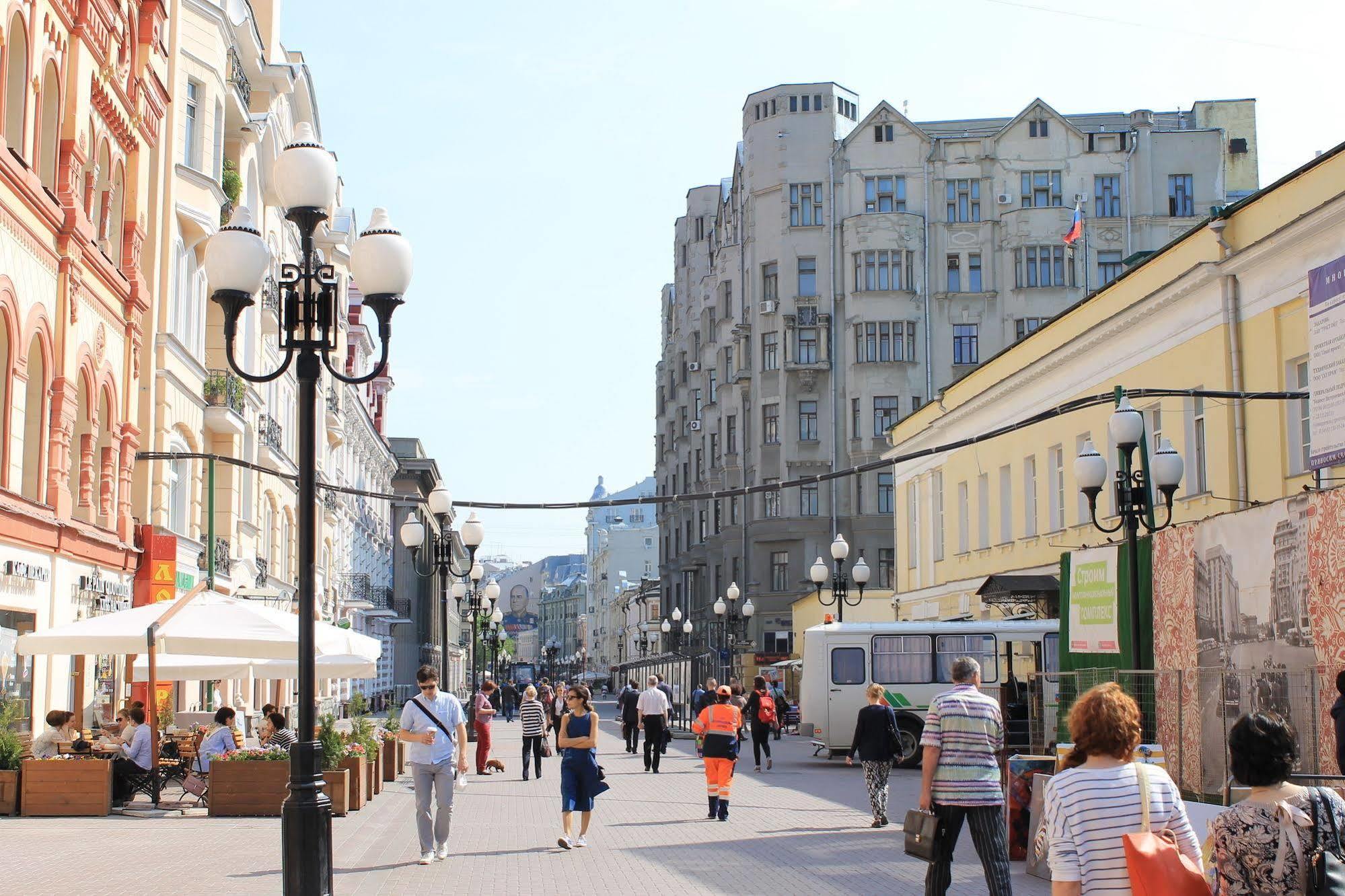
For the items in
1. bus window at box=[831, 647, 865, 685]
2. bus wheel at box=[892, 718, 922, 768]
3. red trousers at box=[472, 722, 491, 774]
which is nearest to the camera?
red trousers at box=[472, 722, 491, 774]

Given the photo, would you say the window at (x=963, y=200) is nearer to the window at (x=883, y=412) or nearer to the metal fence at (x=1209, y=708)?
the window at (x=883, y=412)

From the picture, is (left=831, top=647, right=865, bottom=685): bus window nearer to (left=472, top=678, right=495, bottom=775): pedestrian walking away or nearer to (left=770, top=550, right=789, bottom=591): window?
(left=472, top=678, right=495, bottom=775): pedestrian walking away

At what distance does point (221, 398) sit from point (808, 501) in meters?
33.8

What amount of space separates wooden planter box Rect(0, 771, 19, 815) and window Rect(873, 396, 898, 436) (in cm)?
4623

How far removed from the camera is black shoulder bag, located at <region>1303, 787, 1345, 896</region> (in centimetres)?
544

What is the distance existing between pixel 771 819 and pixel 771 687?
3014 centimetres

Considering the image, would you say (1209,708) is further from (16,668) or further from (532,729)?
(16,668)

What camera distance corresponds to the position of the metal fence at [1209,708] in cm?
1230

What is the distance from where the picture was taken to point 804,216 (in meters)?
63.6

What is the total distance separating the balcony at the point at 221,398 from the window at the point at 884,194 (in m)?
34.6

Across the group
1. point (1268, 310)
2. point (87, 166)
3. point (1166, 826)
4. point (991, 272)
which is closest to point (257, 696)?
point (87, 166)

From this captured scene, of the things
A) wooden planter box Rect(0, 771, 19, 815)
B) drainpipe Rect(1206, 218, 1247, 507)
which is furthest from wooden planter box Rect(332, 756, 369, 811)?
drainpipe Rect(1206, 218, 1247, 507)

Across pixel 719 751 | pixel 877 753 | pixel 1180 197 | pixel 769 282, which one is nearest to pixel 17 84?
pixel 719 751

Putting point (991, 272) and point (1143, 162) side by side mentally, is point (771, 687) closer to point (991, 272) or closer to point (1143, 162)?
point (991, 272)
